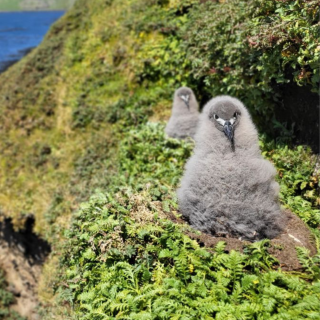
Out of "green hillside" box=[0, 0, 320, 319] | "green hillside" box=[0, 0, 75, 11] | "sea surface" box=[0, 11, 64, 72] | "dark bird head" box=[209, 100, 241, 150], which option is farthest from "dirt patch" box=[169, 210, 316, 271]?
"green hillside" box=[0, 0, 75, 11]

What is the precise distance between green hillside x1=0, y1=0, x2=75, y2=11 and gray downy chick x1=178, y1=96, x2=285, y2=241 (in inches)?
3390

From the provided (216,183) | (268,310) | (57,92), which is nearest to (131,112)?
(57,92)

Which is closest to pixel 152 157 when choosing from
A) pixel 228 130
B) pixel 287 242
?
pixel 228 130

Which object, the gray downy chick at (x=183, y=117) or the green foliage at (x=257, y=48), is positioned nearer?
the green foliage at (x=257, y=48)

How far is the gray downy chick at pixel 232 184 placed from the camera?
376 centimetres

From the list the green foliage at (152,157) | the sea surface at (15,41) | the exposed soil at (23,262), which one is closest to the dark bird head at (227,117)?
the green foliage at (152,157)

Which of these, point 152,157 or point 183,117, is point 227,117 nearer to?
point 152,157

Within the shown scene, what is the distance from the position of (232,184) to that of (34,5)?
105 m

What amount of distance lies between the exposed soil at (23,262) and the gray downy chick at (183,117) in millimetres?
5105

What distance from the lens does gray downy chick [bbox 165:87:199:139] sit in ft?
24.0

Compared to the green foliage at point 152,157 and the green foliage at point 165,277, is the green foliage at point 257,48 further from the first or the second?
the green foliage at point 165,277

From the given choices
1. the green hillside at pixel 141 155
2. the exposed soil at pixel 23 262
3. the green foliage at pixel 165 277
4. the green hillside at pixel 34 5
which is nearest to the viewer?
the green foliage at pixel 165 277

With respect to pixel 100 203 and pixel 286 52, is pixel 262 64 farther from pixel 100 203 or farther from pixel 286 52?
pixel 100 203

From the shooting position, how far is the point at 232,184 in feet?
12.4
